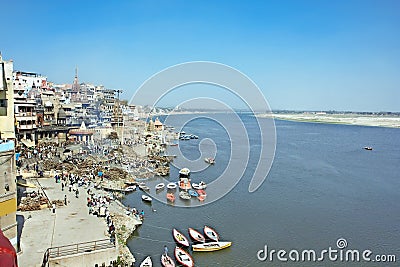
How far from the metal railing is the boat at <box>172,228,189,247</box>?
4098 millimetres

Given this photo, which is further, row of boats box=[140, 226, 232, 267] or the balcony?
the balcony

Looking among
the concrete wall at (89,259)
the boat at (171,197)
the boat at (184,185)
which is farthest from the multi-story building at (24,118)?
the concrete wall at (89,259)

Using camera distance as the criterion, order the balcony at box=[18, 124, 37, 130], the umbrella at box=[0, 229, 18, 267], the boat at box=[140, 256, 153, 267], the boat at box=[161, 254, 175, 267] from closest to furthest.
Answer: the umbrella at box=[0, 229, 18, 267] < the boat at box=[140, 256, 153, 267] < the boat at box=[161, 254, 175, 267] < the balcony at box=[18, 124, 37, 130]

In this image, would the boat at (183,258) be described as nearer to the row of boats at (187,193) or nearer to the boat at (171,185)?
the row of boats at (187,193)

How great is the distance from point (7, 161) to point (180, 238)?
904cm

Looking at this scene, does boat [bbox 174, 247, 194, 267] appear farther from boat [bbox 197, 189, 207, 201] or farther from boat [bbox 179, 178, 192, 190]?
boat [bbox 179, 178, 192, 190]

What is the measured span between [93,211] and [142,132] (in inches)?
1535

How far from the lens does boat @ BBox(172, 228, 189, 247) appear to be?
54.0 feet

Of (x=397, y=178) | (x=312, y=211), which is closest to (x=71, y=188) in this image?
(x=312, y=211)

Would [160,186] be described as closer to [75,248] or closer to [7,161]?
[75,248]

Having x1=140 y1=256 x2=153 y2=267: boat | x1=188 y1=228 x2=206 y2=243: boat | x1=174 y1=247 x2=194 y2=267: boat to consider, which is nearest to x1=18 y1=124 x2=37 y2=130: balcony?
x1=188 y1=228 x2=206 y2=243: boat

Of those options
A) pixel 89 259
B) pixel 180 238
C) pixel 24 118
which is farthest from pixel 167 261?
pixel 24 118

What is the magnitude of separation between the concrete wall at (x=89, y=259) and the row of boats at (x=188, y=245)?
4.90 ft

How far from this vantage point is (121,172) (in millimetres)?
29109
